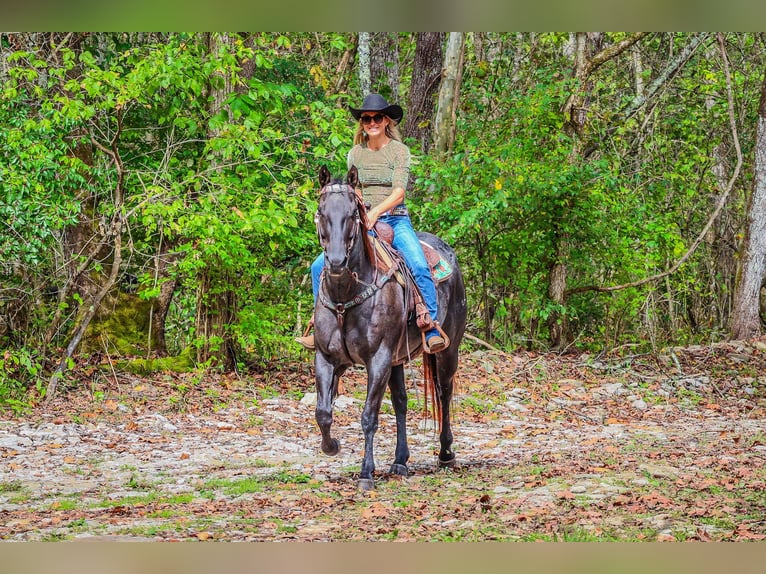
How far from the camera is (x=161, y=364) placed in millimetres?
13164

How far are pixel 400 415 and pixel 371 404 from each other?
38.2 inches

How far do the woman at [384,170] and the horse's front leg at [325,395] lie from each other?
0.68 m

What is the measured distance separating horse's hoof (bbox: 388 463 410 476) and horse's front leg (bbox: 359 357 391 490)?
636mm

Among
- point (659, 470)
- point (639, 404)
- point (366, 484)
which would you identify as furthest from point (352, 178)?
point (639, 404)

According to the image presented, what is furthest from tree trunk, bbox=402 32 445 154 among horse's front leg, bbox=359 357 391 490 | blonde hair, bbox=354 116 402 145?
horse's front leg, bbox=359 357 391 490

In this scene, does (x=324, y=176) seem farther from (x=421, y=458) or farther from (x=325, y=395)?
(x=421, y=458)

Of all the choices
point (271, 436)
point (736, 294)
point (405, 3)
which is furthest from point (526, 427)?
point (405, 3)

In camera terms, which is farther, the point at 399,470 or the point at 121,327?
the point at 121,327

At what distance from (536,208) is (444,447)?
888 cm

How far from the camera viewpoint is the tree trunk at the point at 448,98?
16797 mm

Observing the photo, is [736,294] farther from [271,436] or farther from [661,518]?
[661,518]

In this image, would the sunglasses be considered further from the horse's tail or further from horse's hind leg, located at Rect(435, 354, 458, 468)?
horse's hind leg, located at Rect(435, 354, 458, 468)

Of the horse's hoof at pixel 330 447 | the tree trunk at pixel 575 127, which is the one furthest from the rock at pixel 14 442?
the tree trunk at pixel 575 127

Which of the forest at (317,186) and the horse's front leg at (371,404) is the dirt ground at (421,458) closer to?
the horse's front leg at (371,404)
